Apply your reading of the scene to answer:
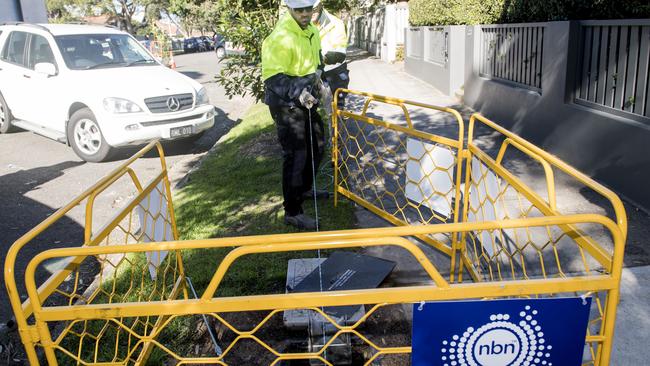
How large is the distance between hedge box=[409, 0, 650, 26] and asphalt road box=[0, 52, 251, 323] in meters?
5.48

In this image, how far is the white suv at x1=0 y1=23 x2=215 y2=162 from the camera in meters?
8.13

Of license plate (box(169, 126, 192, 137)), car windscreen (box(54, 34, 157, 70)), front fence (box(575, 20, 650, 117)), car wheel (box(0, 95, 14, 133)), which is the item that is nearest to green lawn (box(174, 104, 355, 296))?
license plate (box(169, 126, 192, 137))

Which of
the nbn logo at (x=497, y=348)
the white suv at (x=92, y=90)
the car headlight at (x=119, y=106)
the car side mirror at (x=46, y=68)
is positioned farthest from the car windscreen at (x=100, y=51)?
the nbn logo at (x=497, y=348)

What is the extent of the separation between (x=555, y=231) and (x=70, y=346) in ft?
12.7

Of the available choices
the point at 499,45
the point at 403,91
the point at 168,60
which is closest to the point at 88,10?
the point at 168,60

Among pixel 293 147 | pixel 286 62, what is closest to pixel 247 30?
pixel 286 62

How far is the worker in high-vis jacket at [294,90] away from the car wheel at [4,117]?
7455 millimetres

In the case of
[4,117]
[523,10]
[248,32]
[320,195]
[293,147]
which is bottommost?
[320,195]

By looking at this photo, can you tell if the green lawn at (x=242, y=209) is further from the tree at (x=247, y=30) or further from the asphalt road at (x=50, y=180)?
the tree at (x=247, y=30)

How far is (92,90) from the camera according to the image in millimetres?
8195

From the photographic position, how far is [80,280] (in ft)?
15.0

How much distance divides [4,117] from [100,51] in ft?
8.73

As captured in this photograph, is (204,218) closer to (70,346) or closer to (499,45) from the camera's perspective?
(70,346)

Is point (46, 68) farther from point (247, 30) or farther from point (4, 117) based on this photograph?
point (247, 30)
